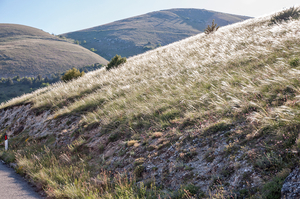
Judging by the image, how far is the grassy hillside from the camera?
8.70 feet

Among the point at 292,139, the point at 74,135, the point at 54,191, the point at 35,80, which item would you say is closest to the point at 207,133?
the point at 292,139

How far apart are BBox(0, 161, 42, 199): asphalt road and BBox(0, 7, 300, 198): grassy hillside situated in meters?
0.32

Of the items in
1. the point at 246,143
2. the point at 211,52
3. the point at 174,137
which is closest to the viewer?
the point at 246,143

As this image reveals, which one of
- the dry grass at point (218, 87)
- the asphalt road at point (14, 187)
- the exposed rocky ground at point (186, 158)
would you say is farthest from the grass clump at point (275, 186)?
the asphalt road at point (14, 187)

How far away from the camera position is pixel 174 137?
4188 mm

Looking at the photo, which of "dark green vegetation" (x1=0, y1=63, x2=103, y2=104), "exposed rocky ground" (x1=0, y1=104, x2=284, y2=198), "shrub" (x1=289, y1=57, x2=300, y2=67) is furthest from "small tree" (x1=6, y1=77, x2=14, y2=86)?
"shrub" (x1=289, y1=57, x2=300, y2=67)

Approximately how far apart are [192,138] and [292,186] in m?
2.03

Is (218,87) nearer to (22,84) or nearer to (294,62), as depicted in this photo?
(294,62)

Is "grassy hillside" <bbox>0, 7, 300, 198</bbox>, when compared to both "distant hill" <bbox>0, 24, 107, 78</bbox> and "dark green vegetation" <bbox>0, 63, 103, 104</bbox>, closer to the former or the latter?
"dark green vegetation" <bbox>0, 63, 103, 104</bbox>

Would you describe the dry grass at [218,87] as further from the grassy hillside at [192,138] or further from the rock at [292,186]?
the rock at [292,186]

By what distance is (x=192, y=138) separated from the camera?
12.7 ft

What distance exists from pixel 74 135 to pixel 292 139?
706cm

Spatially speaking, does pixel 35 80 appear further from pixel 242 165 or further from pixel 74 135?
pixel 242 165

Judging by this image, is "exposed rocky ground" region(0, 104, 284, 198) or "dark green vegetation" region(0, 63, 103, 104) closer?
Answer: "exposed rocky ground" region(0, 104, 284, 198)
